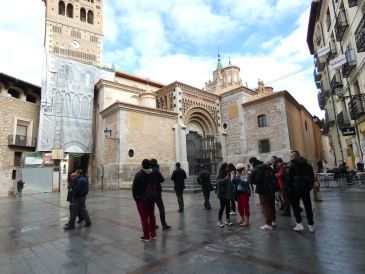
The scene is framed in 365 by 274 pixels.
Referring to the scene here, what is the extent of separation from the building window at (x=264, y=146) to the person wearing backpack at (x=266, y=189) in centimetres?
1725

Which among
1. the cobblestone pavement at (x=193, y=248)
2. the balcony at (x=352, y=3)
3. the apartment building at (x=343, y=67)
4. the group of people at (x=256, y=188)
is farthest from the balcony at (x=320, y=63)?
the group of people at (x=256, y=188)

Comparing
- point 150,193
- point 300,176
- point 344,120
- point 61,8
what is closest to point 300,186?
point 300,176

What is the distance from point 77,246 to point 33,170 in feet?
63.7

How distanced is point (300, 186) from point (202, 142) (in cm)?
1991

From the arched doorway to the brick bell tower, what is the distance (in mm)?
16267

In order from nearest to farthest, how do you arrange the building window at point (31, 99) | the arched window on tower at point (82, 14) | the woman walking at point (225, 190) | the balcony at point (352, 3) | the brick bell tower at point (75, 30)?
the woman walking at point (225, 190) < the balcony at point (352, 3) < the building window at point (31, 99) < the brick bell tower at point (75, 30) < the arched window on tower at point (82, 14)

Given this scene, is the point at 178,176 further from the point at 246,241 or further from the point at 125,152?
the point at 125,152

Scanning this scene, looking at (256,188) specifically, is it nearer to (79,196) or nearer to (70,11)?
(79,196)

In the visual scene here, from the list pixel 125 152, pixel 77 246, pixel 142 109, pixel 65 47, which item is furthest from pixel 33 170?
pixel 77 246

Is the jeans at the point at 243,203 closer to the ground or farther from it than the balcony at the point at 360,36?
closer to the ground

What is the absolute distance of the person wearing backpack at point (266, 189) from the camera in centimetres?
526

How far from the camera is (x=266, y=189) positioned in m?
5.30

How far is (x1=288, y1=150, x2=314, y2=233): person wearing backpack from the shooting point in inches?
189

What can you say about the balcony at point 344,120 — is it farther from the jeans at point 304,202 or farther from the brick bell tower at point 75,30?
the brick bell tower at point 75,30
